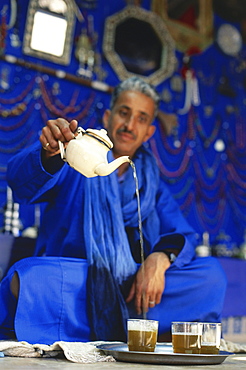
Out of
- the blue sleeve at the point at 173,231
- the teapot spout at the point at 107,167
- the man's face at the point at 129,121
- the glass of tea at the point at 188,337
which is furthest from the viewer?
the man's face at the point at 129,121

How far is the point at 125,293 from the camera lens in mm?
2531

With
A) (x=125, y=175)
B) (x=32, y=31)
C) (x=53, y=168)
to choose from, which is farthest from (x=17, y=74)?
(x=53, y=168)

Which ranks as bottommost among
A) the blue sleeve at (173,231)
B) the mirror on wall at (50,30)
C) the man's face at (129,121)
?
the blue sleeve at (173,231)

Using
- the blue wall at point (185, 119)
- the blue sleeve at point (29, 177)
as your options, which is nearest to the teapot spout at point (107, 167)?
the blue sleeve at point (29, 177)

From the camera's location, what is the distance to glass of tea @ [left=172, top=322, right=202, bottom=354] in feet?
5.61

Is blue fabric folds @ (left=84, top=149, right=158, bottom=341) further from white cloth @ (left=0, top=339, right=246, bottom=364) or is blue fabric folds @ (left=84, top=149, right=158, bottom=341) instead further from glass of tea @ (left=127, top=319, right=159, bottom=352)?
glass of tea @ (left=127, top=319, right=159, bottom=352)

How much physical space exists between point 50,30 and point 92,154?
2.62 meters

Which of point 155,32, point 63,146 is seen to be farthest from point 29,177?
point 155,32

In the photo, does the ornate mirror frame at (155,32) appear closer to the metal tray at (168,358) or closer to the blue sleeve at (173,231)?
the blue sleeve at (173,231)

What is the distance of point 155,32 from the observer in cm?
493

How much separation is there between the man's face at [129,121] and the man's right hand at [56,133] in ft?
2.95

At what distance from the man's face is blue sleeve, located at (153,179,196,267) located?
1.00ft

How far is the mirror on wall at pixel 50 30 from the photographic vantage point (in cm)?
421

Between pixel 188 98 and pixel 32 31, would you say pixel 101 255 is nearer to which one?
pixel 32 31
